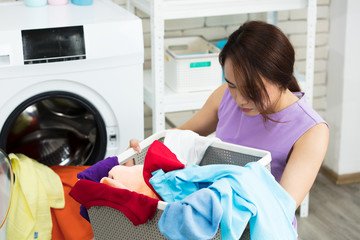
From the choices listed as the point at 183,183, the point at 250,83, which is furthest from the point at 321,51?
the point at 183,183

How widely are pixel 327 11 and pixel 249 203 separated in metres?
2.35

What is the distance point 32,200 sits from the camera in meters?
2.09

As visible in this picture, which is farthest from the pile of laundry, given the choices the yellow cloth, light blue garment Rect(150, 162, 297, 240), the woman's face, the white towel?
the yellow cloth

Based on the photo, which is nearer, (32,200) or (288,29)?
(32,200)

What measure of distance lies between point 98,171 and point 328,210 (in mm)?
2000

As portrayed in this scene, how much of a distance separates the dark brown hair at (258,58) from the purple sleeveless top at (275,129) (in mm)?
139

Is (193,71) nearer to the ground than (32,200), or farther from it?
farther from it

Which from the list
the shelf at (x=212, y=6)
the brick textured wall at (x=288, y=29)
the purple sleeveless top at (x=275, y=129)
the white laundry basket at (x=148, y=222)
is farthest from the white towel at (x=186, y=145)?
the brick textured wall at (x=288, y=29)

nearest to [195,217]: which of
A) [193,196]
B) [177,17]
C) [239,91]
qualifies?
[193,196]

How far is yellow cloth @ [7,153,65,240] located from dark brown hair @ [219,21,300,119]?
935 mm

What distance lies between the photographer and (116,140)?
2.39m

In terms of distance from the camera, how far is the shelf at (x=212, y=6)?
2543mm

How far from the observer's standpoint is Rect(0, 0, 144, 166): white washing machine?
214 centimetres

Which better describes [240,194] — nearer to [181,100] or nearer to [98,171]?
[98,171]
